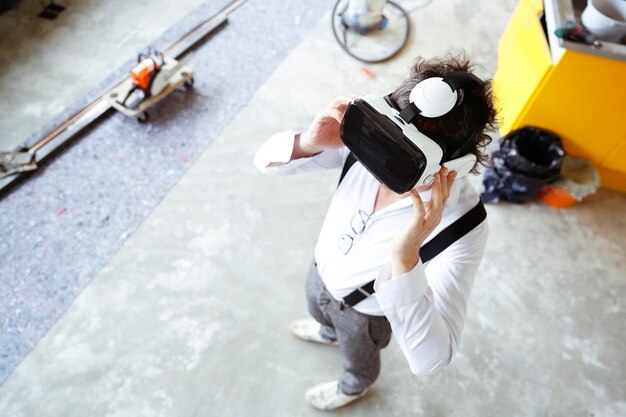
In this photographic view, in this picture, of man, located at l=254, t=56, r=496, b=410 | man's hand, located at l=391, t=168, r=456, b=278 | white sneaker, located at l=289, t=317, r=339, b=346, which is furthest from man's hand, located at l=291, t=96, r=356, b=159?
white sneaker, located at l=289, t=317, r=339, b=346

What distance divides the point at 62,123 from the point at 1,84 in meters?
0.55

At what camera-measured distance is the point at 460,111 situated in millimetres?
826

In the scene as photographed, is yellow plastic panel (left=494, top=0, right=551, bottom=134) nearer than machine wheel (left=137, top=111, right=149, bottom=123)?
Yes

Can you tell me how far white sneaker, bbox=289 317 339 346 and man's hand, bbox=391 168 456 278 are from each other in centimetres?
103

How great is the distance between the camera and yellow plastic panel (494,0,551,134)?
2.23 m

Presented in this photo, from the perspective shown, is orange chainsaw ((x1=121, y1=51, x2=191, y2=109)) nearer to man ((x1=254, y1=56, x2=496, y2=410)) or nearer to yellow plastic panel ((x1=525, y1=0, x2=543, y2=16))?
man ((x1=254, y1=56, x2=496, y2=410))

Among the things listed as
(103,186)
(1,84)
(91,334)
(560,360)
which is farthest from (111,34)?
(560,360)

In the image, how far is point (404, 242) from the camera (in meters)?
0.88

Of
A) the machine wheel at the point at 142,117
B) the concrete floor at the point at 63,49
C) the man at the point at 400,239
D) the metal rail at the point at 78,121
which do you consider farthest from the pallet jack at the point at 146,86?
the man at the point at 400,239

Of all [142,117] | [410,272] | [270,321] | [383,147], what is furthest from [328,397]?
[142,117]

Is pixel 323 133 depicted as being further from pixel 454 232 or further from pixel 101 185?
pixel 101 185

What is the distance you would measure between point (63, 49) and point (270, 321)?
7.80ft

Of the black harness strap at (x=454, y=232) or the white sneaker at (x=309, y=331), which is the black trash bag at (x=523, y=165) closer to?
the white sneaker at (x=309, y=331)

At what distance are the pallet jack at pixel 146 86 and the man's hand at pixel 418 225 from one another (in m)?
2.08
